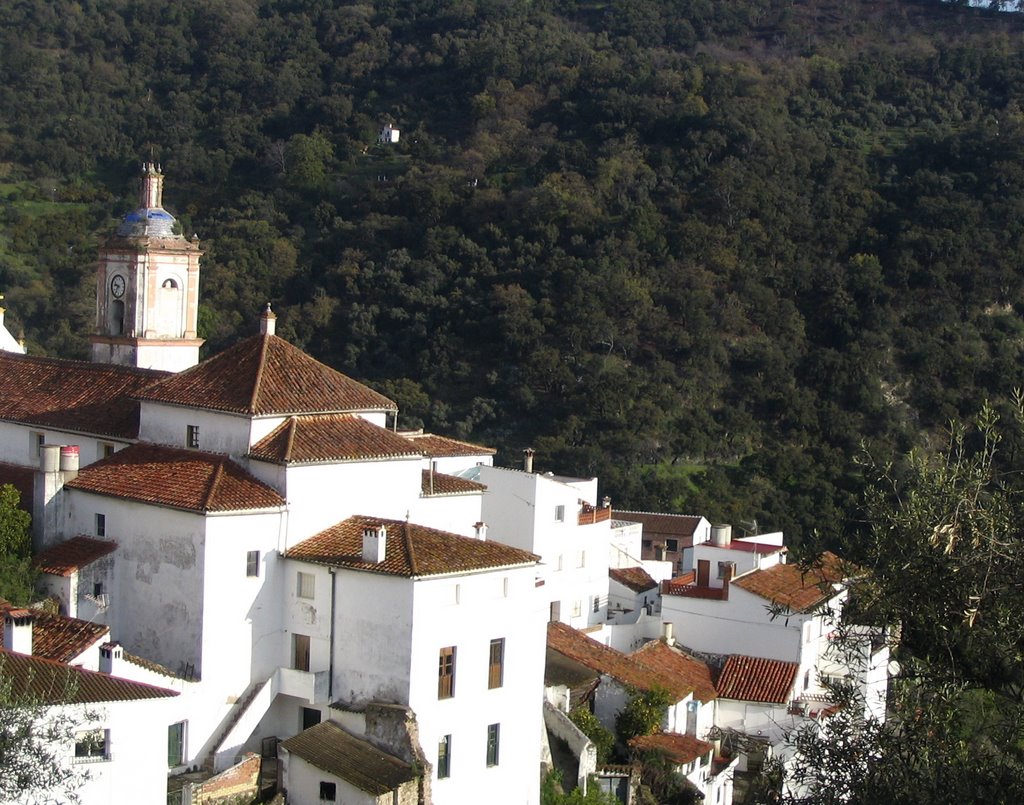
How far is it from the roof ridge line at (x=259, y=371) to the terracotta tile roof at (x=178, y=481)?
104cm

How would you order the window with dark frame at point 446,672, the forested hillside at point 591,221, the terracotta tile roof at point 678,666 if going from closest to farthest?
the window with dark frame at point 446,672 < the terracotta tile roof at point 678,666 < the forested hillside at point 591,221

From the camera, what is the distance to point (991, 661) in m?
15.3

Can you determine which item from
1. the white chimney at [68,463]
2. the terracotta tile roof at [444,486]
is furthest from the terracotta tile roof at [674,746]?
the white chimney at [68,463]

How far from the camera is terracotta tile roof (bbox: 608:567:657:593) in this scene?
1705 inches

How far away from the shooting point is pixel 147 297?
1585 inches

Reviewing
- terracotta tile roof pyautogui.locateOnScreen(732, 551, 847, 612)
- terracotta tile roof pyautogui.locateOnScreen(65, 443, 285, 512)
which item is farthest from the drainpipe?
terracotta tile roof pyautogui.locateOnScreen(732, 551, 847, 612)

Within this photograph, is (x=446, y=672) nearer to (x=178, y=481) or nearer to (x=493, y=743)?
(x=493, y=743)

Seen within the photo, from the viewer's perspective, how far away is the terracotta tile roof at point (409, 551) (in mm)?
26891

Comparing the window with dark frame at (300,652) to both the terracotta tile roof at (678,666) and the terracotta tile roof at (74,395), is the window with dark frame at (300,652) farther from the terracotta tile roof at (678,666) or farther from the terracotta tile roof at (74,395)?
the terracotta tile roof at (678,666)

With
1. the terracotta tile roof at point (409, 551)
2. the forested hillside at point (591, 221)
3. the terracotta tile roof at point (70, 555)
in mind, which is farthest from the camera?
the forested hillside at point (591, 221)

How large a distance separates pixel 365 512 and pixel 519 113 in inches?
2416

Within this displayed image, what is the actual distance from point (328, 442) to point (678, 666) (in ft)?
31.7

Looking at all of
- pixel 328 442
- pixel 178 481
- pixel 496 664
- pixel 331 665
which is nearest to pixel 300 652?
pixel 331 665

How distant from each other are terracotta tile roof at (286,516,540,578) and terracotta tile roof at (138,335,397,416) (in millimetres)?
2472
